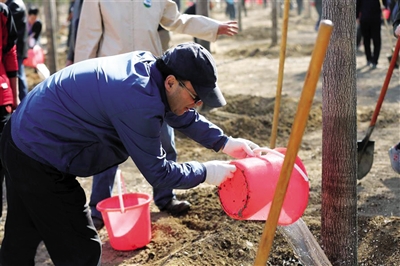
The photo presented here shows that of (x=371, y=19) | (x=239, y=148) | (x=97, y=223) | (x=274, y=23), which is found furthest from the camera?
(x=274, y=23)

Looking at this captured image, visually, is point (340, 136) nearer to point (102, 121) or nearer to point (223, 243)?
point (223, 243)

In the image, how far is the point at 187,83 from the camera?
2586 mm

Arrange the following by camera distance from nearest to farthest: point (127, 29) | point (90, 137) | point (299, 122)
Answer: point (299, 122)
point (90, 137)
point (127, 29)

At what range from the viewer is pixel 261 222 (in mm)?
4164

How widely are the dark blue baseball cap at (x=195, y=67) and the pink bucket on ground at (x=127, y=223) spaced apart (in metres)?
1.52

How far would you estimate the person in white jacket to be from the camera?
172 inches

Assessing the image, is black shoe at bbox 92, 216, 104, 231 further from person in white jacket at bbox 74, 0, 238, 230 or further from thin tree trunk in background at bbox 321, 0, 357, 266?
thin tree trunk in background at bbox 321, 0, 357, 266

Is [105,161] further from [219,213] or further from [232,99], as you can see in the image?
[232,99]

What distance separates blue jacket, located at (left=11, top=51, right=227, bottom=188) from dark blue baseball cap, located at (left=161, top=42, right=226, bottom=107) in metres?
0.12

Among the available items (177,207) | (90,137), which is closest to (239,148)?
(90,137)

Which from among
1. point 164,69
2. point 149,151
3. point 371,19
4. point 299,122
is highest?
point 164,69

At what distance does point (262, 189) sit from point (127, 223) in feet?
4.92

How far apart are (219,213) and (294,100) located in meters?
3.70

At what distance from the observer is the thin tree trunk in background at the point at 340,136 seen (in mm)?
3084
